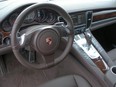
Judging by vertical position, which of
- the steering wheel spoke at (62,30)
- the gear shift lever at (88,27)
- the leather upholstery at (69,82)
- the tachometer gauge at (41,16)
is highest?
the tachometer gauge at (41,16)

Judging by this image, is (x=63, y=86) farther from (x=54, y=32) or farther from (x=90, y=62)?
(x=54, y=32)

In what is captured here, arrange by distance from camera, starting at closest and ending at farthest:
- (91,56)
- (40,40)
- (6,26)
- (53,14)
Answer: (40,40) → (6,26) → (53,14) → (91,56)

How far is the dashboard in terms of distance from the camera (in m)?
1.43

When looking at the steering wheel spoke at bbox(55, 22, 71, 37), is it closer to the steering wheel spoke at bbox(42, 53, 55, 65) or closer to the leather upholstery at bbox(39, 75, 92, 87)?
the steering wheel spoke at bbox(42, 53, 55, 65)

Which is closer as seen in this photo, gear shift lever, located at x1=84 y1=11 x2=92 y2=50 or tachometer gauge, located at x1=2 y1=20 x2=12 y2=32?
tachometer gauge, located at x1=2 y1=20 x2=12 y2=32

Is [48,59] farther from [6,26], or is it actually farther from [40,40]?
[6,26]

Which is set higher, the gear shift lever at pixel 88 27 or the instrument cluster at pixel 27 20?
the instrument cluster at pixel 27 20

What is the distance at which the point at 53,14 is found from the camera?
1.54 m

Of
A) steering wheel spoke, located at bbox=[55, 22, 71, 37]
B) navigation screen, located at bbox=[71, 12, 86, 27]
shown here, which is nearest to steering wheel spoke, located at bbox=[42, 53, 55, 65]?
steering wheel spoke, located at bbox=[55, 22, 71, 37]

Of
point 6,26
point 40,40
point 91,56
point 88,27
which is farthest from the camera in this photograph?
point 88,27

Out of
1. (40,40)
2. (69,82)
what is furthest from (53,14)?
(69,82)

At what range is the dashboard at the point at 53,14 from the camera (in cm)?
143

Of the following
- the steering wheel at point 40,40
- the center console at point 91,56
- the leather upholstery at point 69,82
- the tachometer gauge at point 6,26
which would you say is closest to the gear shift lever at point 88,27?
the center console at point 91,56

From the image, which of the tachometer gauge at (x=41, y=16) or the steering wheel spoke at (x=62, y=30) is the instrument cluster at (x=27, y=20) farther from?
the steering wheel spoke at (x=62, y=30)
